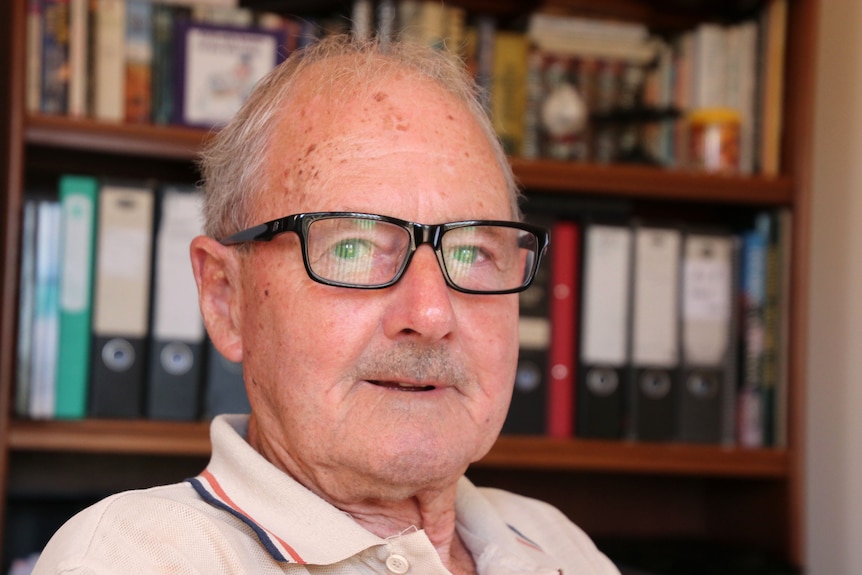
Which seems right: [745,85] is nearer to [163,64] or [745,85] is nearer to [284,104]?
[163,64]

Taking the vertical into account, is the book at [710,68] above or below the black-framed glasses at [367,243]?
above

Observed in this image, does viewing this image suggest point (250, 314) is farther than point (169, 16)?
No

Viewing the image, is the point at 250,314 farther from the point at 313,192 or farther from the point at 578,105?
the point at 578,105

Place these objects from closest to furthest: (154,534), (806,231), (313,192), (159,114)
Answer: (154,534), (313,192), (159,114), (806,231)

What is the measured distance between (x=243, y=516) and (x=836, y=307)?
129 cm

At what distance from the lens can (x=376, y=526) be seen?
0.92m

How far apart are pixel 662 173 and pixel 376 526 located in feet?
3.42

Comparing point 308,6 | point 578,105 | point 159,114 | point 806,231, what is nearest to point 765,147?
point 806,231

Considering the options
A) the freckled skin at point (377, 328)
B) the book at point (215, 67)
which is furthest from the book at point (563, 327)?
the freckled skin at point (377, 328)

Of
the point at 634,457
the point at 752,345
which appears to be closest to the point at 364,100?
the point at 634,457

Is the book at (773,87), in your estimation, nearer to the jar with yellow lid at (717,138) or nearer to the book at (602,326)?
the jar with yellow lid at (717,138)

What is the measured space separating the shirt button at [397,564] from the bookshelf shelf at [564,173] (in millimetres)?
919

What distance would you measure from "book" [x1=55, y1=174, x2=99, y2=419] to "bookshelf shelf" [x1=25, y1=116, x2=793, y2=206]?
7 centimetres

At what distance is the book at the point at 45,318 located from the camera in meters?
1.56
